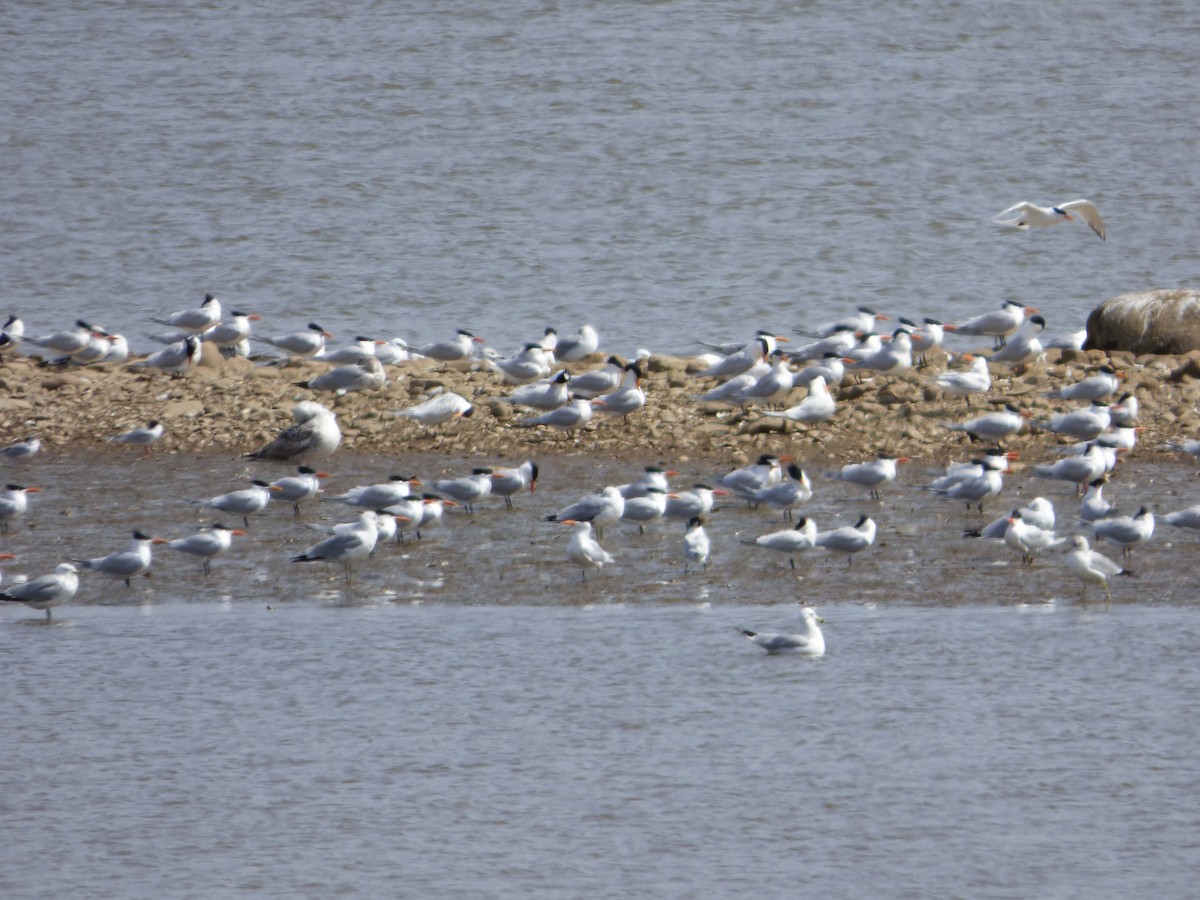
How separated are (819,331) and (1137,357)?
359 cm

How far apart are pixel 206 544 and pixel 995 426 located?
6.57 metres

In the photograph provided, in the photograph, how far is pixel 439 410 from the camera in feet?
54.9

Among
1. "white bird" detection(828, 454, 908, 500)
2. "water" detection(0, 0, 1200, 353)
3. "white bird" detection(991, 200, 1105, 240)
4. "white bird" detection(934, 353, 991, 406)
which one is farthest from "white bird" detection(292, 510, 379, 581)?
"white bird" detection(991, 200, 1105, 240)

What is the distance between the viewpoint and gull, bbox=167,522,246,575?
1292cm

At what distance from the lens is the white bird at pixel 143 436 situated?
16.6m

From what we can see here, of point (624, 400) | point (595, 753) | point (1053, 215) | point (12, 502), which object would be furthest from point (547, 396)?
point (595, 753)

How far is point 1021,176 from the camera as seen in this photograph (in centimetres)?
3206

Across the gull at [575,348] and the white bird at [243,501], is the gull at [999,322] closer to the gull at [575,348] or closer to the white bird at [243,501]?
the gull at [575,348]

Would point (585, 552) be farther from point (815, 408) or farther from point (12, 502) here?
point (12, 502)

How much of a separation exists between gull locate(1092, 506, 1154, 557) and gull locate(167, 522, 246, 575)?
5883 millimetres

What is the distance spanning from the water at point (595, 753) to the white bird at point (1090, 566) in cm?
45

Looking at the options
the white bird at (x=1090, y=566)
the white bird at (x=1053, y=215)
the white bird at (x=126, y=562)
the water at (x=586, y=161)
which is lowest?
the water at (x=586, y=161)

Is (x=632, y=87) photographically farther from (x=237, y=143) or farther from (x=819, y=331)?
(x=819, y=331)

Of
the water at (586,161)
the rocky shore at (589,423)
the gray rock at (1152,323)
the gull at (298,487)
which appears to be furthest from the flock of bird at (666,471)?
the water at (586,161)
